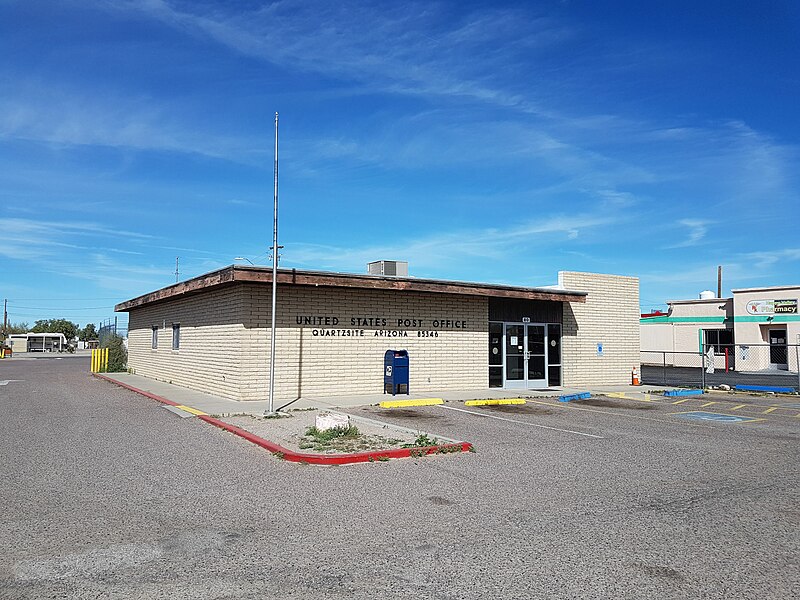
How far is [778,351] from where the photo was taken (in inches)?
1517

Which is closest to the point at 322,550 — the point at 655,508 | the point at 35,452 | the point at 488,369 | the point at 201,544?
the point at 201,544

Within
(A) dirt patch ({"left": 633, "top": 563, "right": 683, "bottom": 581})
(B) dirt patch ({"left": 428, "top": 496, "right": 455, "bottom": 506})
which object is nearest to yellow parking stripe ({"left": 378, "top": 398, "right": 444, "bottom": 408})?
(B) dirt patch ({"left": 428, "top": 496, "right": 455, "bottom": 506})

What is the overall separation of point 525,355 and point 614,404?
15.5 feet

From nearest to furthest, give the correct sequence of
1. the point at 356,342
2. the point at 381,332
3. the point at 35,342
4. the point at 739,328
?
the point at 356,342
the point at 381,332
the point at 739,328
the point at 35,342

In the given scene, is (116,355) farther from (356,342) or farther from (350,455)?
(350,455)

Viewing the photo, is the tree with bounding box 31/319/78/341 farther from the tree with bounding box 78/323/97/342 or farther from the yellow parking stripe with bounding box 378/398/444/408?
the yellow parking stripe with bounding box 378/398/444/408

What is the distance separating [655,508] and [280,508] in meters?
4.15

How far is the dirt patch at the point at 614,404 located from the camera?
17984 millimetres

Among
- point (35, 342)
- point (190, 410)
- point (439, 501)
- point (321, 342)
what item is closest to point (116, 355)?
point (321, 342)

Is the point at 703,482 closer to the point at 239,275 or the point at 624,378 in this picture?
the point at 239,275

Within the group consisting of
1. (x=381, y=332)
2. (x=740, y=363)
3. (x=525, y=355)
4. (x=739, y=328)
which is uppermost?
(x=739, y=328)

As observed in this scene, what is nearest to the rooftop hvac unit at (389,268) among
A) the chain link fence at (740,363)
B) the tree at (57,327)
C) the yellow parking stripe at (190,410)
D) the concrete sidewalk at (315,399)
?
the concrete sidewalk at (315,399)

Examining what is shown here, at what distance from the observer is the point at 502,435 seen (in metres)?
12.1

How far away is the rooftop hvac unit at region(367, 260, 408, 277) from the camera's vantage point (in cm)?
2084
